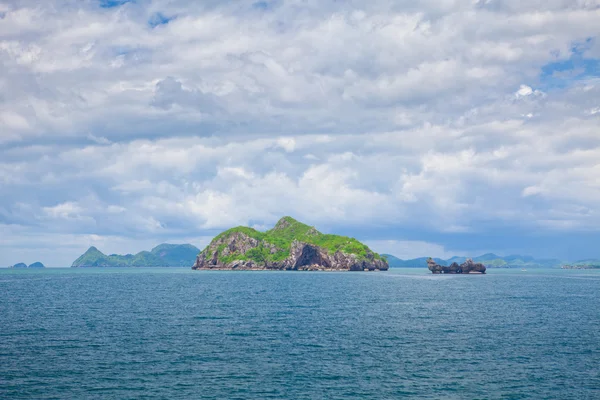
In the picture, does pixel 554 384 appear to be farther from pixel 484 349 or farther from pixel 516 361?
pixel 484 349

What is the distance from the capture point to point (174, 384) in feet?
188

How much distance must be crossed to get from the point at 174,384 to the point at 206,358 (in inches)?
483

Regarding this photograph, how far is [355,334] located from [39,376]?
49479 mm

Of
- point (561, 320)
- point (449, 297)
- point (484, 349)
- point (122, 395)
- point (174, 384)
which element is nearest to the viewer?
point (122, 395)

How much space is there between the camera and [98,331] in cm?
9044

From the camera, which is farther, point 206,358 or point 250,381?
point 206,358

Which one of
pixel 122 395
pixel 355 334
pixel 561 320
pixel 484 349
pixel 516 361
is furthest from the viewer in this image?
pixel 561 320

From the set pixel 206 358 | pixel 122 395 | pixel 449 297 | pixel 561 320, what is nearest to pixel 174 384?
pixel 122 395

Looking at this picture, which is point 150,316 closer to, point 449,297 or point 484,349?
point 484,349

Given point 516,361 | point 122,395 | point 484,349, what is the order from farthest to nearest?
point 484,349 < point 516,361 < point 122,395

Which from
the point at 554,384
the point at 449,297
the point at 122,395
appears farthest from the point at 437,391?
the point at 449,297

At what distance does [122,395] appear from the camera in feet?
176

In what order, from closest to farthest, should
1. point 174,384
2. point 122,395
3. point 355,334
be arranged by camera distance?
point 122,395
point 174,384
point 355,334

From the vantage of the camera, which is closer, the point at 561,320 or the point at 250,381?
the point at 250,381
